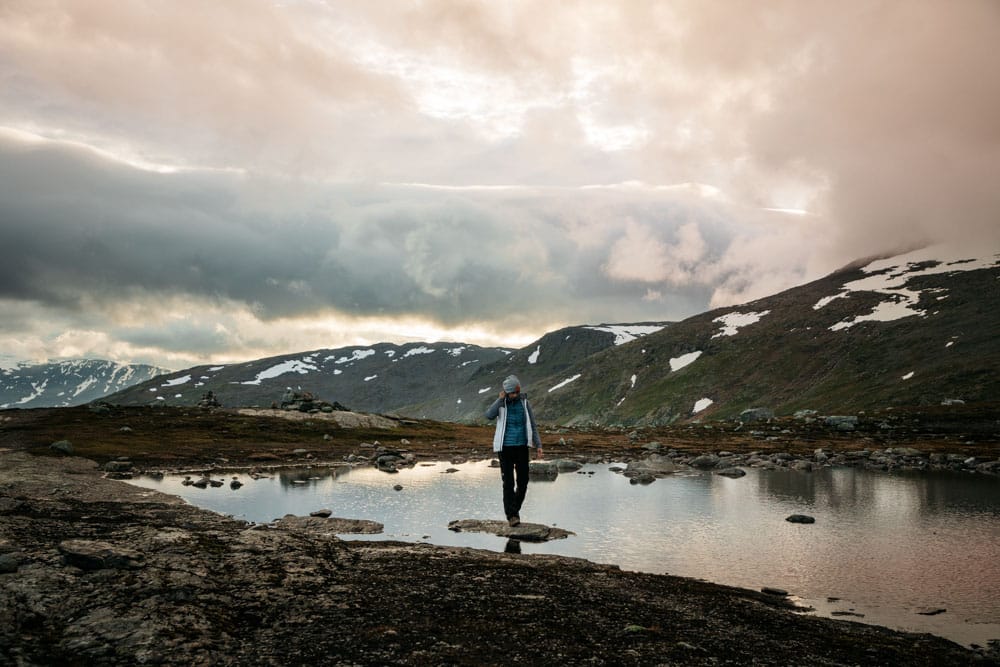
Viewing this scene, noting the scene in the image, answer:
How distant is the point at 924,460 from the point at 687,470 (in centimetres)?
2405

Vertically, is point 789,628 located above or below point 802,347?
below

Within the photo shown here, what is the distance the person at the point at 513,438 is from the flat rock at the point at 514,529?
512 millimetres

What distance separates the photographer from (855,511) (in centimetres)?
2858

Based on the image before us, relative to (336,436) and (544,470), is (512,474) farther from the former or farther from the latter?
(336,436)

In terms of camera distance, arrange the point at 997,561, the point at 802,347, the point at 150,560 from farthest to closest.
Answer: the point at 802,347 → the point at 997,561 → the point at 150,560

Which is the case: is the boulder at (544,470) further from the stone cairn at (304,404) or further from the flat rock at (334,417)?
the stone cairn at (304,404)

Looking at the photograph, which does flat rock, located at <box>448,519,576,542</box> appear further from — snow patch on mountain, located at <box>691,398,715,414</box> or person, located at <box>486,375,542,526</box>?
snow patch on mountain, located at <box>691,398,715,414</box>

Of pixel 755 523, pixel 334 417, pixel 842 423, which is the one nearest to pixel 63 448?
pixel 334 417

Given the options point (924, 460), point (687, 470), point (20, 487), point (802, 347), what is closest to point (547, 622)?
point (20, 487)

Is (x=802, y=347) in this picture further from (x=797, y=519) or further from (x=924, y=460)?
(x=797, y=519)

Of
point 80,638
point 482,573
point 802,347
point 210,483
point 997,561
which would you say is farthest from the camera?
point 802,347

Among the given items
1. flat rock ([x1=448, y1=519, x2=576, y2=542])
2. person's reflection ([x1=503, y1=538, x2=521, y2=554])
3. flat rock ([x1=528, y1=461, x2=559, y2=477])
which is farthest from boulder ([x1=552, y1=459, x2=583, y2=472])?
person's reflection ([x1=503, y1=538, x2=521, y2=554])

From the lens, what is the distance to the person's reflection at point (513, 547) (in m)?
18.8

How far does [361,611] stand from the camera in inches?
445
